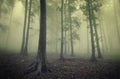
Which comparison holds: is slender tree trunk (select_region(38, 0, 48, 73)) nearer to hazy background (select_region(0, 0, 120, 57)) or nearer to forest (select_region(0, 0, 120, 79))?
forest (select_region(0, 0, 120, 79))

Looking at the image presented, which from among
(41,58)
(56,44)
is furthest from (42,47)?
(56,44)

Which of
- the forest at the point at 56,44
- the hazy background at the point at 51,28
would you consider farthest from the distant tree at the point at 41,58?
the hazy background at the point at 51,28

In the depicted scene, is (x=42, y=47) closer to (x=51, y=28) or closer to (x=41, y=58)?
(x=41, y=58)

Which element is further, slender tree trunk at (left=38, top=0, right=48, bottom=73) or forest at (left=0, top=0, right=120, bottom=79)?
slender tree trunk at (left=38, top=0, right=48, bottom=73)

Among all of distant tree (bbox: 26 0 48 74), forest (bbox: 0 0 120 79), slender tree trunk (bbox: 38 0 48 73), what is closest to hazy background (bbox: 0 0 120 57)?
forest (bbox: 0 0 120 79)

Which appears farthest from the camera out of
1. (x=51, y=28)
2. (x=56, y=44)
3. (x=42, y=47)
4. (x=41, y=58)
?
(x=51, y=28)

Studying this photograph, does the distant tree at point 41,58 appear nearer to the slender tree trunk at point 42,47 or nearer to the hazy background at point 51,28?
the slender tree trunk at point 42,47

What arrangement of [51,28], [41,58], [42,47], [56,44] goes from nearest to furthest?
1. [41,58]
2. [42,47]
3. [56,44]
4. [51,28]

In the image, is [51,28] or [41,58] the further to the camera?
[51,28]

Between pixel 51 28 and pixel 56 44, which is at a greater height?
pixel 51 28

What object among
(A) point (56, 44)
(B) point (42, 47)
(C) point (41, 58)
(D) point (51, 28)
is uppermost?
(D) point (51, 28)

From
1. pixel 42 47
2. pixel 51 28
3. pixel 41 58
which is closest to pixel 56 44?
A: pixel 51 28

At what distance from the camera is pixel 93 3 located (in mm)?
→ 19484

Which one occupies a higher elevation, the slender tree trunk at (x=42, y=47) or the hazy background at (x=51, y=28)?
the hazy background at (x=51, y=28)
